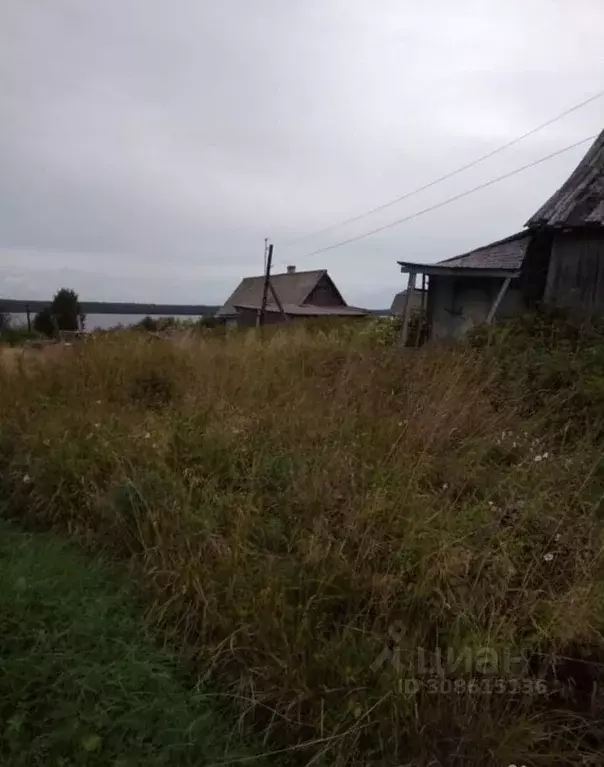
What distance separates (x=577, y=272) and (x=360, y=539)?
767 centimetres

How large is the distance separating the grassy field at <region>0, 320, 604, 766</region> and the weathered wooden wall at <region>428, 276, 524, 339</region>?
6929 millimetres

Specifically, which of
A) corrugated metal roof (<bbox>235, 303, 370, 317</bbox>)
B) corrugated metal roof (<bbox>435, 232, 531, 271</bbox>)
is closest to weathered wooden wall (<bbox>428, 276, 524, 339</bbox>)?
corrugated metal roof (<bbox>435, 232, 531, 271</bbox>)

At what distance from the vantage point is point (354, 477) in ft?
9.64

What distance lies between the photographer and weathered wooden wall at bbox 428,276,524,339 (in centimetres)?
1112

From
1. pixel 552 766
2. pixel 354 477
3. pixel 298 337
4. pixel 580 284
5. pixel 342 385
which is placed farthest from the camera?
pixel 580 284

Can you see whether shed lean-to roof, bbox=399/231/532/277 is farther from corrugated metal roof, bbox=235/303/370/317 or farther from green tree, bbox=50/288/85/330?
green tree, bbox=50/288/85/330

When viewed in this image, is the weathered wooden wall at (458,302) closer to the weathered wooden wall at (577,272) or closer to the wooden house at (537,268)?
the wooden house at (537,268)

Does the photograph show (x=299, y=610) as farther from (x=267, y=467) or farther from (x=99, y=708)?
(x=267, y=467)

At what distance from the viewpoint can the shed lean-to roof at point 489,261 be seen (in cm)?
1011

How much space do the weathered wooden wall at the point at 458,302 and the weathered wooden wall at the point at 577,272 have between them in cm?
211

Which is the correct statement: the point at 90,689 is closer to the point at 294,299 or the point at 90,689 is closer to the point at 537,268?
the point at 537,268

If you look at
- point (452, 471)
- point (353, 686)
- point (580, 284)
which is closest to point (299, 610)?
point (353, 686)

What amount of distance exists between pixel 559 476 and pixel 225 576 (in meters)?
2.07

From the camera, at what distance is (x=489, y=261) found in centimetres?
1060
